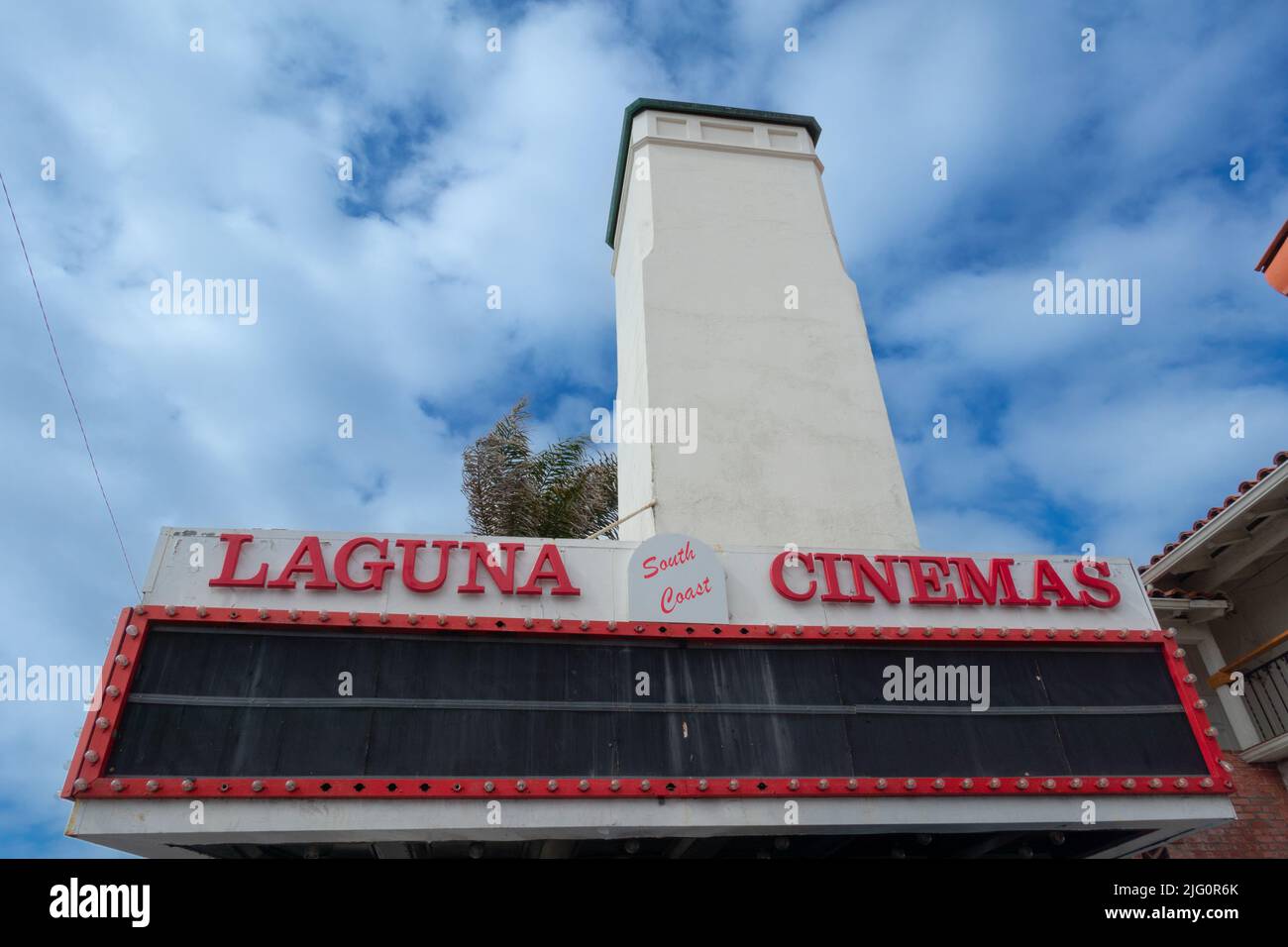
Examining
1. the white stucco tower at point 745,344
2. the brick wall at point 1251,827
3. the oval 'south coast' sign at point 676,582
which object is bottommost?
the brick wall at point 1251,827

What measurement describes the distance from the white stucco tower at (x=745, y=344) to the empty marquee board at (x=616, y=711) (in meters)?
1.99

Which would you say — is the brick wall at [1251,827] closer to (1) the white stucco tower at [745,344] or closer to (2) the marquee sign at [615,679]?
(2) the marquee sign at [615,679]

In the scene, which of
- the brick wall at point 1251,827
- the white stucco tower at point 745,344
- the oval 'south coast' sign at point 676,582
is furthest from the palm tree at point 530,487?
the brick wall at point 1251,827

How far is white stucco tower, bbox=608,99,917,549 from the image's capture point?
10.2 metres

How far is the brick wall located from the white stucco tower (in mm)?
5489

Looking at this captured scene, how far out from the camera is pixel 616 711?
6.65 metres

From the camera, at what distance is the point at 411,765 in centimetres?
621

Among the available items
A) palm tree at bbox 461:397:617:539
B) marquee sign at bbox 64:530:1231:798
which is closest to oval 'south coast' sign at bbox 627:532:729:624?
marquee sign at bbox 64:530:1231:798

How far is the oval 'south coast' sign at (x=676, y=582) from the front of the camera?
7273 mm

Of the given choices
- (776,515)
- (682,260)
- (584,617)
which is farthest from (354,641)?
(682,260)

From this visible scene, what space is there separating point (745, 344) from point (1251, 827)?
9.14m

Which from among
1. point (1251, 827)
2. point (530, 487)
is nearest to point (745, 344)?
point (530, 487)
